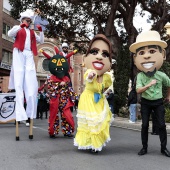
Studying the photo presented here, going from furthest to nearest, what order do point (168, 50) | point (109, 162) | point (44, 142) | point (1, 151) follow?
1. point (168, 50)
2. point (44, 142)
3. point (1, 151)
4. point (109, 162)

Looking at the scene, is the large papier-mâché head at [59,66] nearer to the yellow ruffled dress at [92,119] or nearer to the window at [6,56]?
the yellow ruffled dress at [92,119]

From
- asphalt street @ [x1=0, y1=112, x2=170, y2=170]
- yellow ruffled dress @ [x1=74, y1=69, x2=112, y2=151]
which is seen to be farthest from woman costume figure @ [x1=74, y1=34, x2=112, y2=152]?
asphalt street @ [x1=0, y1=112, x2=170, y2=170]

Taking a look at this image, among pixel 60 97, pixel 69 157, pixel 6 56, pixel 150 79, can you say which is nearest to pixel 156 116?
pixel 150 79

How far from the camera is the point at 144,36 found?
5.41 m

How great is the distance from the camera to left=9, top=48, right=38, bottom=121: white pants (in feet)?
21.1

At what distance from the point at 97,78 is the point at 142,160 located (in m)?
1.53

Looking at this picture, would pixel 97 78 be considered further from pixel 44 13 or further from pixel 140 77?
pixel 44 13

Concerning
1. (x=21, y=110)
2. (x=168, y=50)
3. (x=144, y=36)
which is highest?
(x=168, y=50)

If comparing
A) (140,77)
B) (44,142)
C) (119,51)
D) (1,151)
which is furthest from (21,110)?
(119,51)

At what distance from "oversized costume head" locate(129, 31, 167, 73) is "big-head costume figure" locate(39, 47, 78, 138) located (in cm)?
207

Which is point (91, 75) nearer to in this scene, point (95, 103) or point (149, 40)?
point (95, 103)

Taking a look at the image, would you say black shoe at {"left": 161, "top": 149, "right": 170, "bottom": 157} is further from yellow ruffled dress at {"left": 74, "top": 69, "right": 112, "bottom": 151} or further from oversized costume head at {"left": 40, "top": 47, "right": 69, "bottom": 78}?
oversized costume head at {"left": 40, "top": 47, "right": 69, "bottom": 78}

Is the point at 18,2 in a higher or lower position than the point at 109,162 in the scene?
higher

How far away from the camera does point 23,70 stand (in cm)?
651
